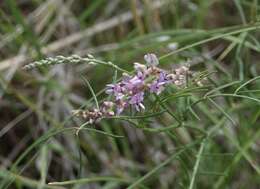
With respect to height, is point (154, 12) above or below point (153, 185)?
above

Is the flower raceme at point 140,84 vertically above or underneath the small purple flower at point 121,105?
above

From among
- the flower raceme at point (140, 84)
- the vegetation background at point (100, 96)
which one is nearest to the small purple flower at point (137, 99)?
the flower raceme at point (140, 84)

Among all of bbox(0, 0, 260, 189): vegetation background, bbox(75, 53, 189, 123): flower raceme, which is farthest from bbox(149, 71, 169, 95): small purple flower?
bbox(0, 0, 260, 189): vegetation background

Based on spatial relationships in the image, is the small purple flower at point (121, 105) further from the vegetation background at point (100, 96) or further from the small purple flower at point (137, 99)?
the vegetation background at point (100, 96)

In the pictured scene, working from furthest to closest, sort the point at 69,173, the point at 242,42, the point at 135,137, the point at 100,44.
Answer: the point at 100,44 → the point at 135,137 → the point at 69,173 → the point at 242,42

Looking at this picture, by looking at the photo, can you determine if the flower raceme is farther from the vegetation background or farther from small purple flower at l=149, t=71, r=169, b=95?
the vegetation background

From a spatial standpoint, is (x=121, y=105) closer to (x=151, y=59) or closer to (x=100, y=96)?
(x=151, y=59)

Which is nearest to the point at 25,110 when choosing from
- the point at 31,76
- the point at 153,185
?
the point at 31,76

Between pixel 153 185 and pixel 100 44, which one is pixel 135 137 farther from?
pixel 100 44
